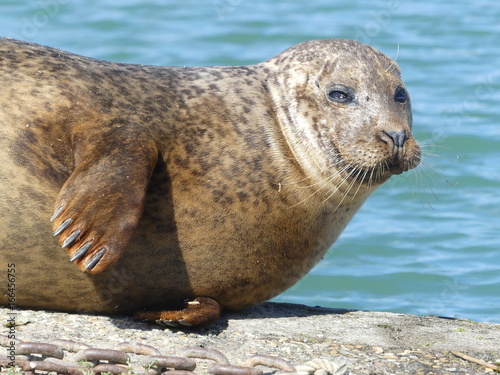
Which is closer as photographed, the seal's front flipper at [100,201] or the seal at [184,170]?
the seal's front flipper at [100,201]

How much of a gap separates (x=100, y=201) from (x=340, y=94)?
5.92ft

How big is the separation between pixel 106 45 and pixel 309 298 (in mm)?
8318

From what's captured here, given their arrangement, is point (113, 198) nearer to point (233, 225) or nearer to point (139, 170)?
point (139, 170)

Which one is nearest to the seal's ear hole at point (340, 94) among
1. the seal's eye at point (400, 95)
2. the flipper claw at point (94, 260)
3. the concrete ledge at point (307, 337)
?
the seal's eye at point (400, 95)

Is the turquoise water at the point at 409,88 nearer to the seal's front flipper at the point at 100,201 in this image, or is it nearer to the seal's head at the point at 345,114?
the seal's head at the point at 345,114

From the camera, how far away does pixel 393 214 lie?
10.8 meters

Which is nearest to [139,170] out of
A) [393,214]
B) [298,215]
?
[298,215]

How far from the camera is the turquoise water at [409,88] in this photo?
8.80 metres

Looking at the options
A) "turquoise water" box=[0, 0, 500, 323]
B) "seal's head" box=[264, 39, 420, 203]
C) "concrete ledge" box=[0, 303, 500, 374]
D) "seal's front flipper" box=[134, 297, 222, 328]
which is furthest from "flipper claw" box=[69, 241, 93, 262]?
"turquoise water" box=[0, 0, 500, 323]

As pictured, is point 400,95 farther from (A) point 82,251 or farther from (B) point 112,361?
(B) point 112,361

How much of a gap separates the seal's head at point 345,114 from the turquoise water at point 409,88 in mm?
360

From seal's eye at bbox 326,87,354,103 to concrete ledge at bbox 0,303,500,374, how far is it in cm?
130

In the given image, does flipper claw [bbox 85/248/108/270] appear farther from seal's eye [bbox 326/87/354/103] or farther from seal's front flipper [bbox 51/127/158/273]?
seal's eye [bbox 326/87/354/103]

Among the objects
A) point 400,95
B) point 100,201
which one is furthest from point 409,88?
point 100,201
